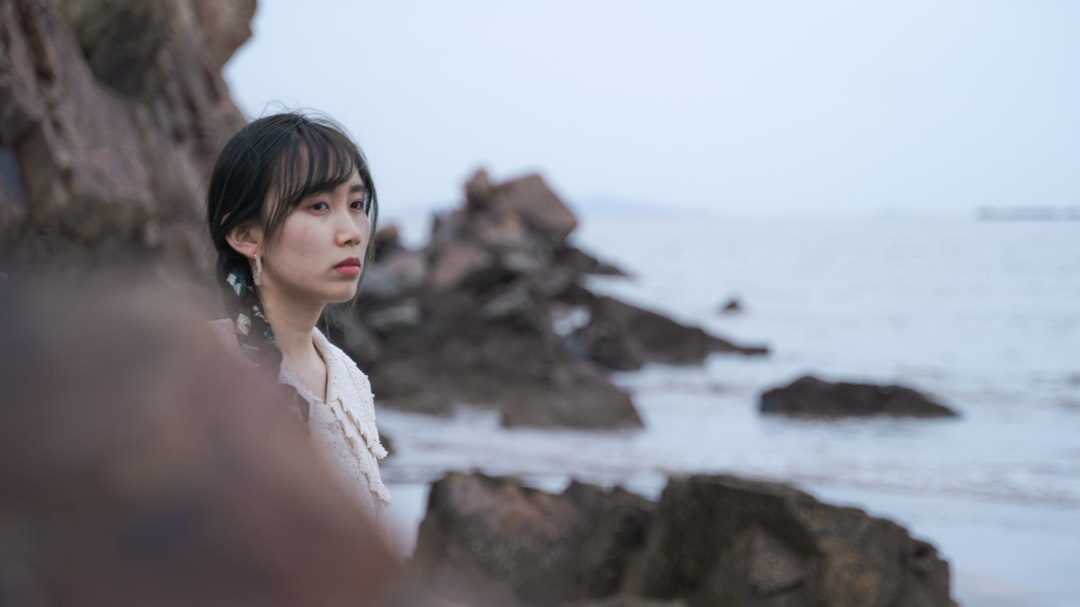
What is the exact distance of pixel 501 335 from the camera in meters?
17.1

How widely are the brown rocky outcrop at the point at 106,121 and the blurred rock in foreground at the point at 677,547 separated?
2903mm

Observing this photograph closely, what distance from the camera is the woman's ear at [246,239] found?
1.66m

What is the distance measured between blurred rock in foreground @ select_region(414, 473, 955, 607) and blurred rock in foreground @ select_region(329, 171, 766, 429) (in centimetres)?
382

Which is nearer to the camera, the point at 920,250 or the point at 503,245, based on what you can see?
the point at 503,245

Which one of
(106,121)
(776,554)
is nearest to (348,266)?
(776,554)

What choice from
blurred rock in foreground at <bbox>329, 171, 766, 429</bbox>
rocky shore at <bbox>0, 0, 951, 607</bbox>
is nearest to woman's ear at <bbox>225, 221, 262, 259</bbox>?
rocky shore at <bbox>0, 0, 951, 607</bbox>

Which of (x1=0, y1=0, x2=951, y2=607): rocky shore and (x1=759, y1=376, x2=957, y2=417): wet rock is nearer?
(x1=0, y1=0, x2=951, y2=607): rocky shore

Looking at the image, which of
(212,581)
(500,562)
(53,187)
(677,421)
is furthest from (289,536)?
(677,421)

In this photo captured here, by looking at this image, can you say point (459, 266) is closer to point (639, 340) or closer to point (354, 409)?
point (639, 340)

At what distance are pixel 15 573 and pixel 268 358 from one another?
119 centimetres

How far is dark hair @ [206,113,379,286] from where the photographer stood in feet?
5.32

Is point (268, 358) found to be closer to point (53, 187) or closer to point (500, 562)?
point (500, 562)

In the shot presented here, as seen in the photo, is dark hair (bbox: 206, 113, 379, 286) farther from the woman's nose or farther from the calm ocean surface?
the calm ocean surface

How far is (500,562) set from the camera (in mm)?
5430
